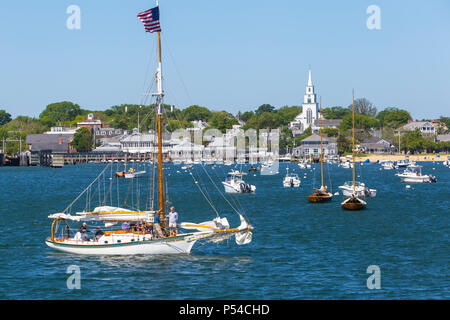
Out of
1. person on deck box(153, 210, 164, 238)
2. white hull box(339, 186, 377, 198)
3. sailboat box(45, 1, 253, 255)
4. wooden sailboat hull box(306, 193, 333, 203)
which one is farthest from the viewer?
white hull box(339, 186, 377, 198)

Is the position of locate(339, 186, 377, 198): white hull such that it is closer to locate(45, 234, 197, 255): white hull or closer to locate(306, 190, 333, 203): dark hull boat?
locate(306, 190, 333, 203): dark hull boat

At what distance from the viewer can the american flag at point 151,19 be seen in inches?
1821

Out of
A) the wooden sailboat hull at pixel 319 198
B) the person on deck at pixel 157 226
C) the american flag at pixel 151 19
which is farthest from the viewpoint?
the wooden sailboat hull at pixel 319 198

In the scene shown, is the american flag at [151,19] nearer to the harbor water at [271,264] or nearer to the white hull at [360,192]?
the harbor water at [271,264]

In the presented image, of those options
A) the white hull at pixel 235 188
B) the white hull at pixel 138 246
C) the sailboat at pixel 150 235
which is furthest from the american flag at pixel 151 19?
the white hull at pixel 235 188

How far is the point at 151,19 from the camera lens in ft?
152

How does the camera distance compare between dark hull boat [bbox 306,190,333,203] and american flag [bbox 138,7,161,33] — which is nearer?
american flag [bbox 138,7,161,33]

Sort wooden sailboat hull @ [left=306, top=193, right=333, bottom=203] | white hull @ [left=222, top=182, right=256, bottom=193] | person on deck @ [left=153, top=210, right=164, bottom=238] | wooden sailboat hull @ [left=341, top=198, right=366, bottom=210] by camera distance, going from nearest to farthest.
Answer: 1. person on deck @ [left=153, top=210, right=164, bottom=238]
2. wooden sailboat hull @ [left=341, top=198, right=366, bottom=210]
3. wooden sailboat hull @ [left=306, top=193, right=333, bottom=203]
4. white hull @ [left=222, top=182, right=256, bottom=193]

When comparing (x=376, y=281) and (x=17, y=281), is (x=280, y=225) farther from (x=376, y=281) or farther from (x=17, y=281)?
(x=17, y=281)

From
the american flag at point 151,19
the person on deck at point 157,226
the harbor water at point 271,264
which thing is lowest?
the harbor water at point 271,264

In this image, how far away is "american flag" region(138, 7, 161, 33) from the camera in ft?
152

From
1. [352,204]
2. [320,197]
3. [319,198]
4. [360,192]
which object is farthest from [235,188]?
[352,204]

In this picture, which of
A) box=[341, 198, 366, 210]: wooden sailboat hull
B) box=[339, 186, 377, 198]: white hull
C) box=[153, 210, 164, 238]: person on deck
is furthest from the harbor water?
box=[339, 186, 377, 198]: white hull
